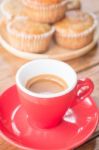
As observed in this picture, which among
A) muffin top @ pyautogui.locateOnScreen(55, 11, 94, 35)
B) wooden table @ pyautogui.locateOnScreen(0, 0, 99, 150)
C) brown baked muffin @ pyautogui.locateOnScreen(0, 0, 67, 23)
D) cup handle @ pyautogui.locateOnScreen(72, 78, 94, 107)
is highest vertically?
cup handle @ pyautogui.locateOnScreen(72, 78, 94, 107)

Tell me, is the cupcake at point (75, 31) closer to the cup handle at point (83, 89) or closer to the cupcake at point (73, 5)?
the cupcake at point (73, 5)

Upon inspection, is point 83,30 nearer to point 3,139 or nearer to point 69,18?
point 69,18

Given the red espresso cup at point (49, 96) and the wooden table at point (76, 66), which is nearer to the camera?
the red espresso cup at point (49, 96)

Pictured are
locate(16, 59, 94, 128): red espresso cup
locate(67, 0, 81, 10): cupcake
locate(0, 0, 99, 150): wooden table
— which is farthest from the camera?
locate(67, 0, 81, 10): cupcake

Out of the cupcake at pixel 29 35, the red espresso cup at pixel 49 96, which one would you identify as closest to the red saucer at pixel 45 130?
the red espresso cup at pixel 49 96

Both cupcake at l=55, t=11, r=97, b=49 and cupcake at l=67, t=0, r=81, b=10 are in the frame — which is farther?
cupcake at l=67, t=0, r=81, b=10

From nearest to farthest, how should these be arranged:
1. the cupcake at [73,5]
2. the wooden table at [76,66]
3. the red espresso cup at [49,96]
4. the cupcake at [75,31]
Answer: the red espresso cup at [49,96] < the wooden table at [76,66] < the cupcake at [75,31] < the cupcake at [73,5]

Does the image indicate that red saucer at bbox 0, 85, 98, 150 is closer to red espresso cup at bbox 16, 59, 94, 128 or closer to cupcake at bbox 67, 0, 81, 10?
red espresso cup at bbox 16, 59, 94, 128

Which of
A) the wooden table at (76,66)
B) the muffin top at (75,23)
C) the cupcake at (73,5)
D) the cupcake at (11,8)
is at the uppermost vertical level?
the muffin top at (75,23)

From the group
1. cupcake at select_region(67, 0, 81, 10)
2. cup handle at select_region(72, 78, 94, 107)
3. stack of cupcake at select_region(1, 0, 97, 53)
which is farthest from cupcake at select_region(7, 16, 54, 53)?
cup handle at select_region(72, 78, 94, 107)
